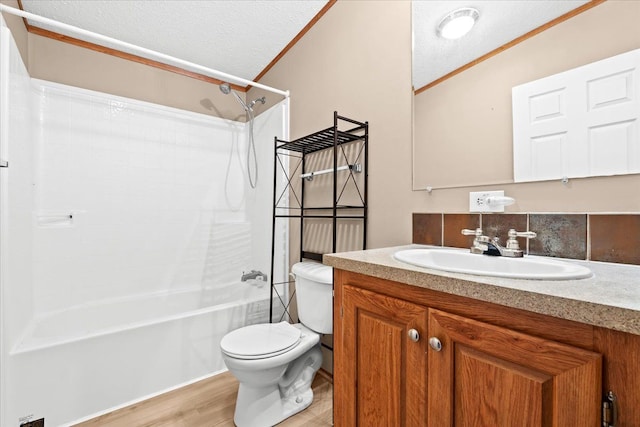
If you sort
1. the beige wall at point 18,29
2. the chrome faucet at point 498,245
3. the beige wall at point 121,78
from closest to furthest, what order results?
the chrome faucet at point 498,245, the beige wall at point 18,29, the beige wall at point 121,78

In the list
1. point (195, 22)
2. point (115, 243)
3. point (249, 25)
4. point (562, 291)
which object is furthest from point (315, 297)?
point (195, 22)

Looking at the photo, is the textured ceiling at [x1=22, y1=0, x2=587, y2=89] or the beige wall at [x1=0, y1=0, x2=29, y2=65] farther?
the beige wall at [x1=0, y1=0, x2=29, y2=65]

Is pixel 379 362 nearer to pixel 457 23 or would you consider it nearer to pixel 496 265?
pixel 496 265

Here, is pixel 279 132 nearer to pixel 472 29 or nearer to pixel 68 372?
pixel 472 29

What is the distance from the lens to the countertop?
0.47 m

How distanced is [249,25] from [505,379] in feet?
7.77

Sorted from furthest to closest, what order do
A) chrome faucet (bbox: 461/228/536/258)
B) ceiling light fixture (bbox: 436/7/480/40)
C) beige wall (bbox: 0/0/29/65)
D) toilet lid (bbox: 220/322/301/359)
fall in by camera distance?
beige wall (bbox: 0/0/29/65) < toilet lid (bbox: 220/322/301/359) < ceiling light fixture (bbox: 436/7/480/40) < chrome faucet (bbox: 461/228/536/258)

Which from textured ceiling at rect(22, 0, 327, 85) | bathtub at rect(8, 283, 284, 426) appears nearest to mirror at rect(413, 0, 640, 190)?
textured ceiling at rect(22, 0, 327, 85)

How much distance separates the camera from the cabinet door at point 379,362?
75 centimetres

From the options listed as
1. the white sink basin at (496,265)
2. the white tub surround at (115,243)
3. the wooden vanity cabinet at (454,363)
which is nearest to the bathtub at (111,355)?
the white tub surround at (115,243)

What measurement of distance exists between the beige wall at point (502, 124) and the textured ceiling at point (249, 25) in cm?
9

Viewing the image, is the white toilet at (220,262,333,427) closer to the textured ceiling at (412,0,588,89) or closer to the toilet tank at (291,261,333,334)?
the toilet tank at (291,261,333,334)

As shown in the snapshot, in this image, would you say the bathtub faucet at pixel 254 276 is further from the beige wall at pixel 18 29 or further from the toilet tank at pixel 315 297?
the beige wall at pixel 18 29

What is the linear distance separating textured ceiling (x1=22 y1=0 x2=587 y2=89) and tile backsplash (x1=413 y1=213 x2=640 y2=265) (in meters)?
0.68
